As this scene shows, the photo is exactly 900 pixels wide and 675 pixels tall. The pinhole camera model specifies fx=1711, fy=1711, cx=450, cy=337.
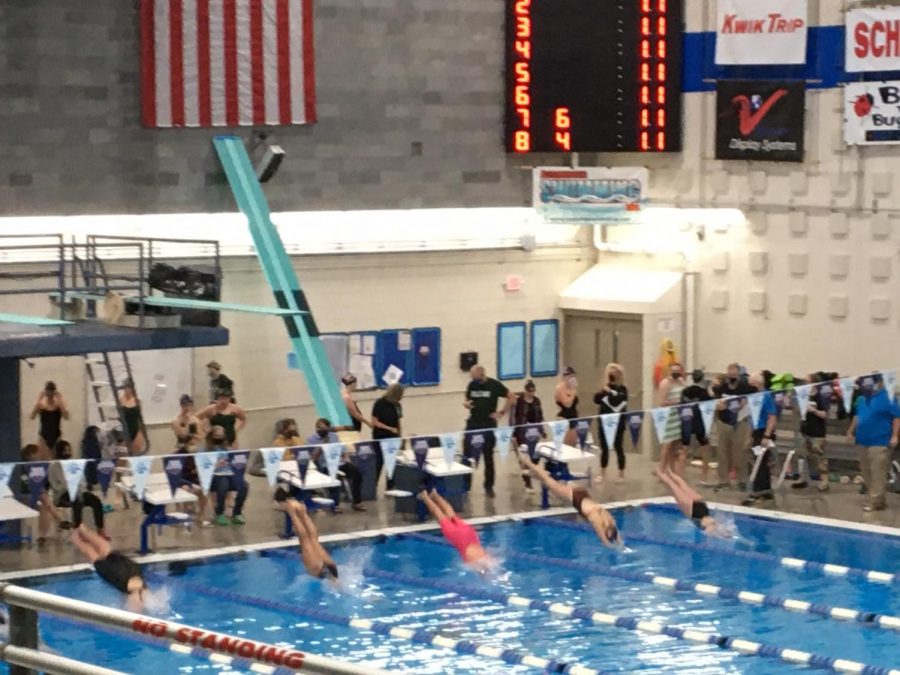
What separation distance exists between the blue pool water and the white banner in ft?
20.5

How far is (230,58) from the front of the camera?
22328 mm

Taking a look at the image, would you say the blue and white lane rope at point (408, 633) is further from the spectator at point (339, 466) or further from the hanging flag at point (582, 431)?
the hanging flag at point (582, 431)

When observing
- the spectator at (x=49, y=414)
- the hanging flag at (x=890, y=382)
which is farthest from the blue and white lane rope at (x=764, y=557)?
the spectator at (x=49, y=414)

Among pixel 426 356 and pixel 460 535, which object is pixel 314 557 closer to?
pixel 460 535

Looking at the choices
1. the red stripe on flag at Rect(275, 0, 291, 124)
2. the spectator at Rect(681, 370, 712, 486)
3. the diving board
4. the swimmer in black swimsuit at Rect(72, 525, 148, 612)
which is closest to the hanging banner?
the spectator at Rect(681, 370, 712, 486)

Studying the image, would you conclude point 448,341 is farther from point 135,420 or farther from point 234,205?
point 135,420

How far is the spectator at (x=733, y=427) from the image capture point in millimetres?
21047

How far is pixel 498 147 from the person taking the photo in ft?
81.9

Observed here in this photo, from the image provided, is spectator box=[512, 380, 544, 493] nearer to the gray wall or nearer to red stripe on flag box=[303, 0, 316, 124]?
the gray wall

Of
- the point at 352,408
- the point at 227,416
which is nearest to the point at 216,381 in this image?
the point at 227,416

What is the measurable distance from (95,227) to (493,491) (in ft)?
20.0

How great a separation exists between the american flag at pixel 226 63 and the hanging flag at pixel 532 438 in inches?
234

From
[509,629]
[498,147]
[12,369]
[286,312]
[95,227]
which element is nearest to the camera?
[509,629]

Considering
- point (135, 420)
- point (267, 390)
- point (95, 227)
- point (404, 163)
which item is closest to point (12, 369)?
point (135, 420)
